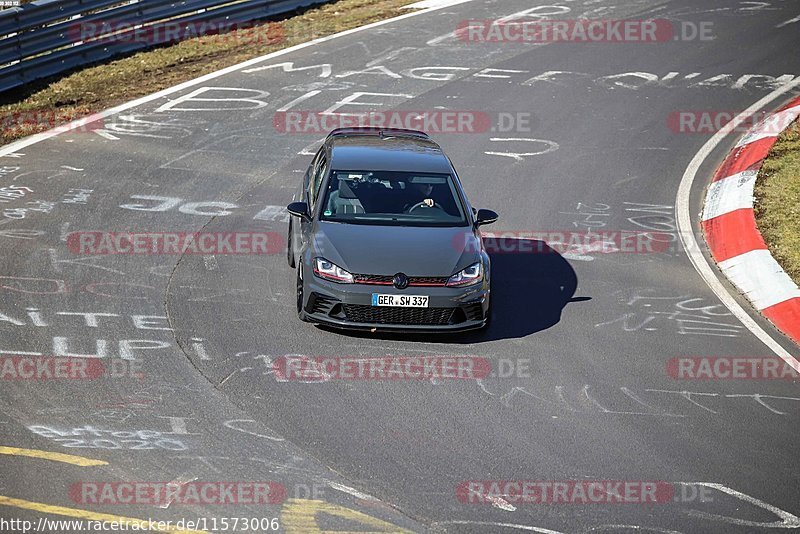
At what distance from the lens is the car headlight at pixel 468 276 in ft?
34.5

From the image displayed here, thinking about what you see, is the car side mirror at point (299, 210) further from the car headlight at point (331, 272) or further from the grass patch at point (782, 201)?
the grass patch at point (782, 201)

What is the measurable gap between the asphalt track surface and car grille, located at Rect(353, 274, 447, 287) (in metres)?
0.60

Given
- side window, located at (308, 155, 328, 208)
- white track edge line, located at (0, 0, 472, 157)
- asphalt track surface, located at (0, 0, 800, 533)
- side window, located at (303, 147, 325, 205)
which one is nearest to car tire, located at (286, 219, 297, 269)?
asphalt track surface, located at (0, 0, 800, 533)

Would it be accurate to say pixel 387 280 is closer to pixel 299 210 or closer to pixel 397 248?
pixel 397 248

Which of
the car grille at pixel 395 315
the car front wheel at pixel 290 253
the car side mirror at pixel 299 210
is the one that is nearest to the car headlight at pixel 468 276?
the car grille at pixel 395 315

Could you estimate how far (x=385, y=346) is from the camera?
34.0 ft

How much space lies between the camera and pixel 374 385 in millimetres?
9469

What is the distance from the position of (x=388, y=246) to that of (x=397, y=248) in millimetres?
98

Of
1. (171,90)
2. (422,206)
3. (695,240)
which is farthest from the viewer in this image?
(171,90)

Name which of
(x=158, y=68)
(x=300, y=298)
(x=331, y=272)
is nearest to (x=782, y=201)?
(x=331, y=272)

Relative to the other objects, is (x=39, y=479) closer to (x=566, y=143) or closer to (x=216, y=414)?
(x=216, y=414)

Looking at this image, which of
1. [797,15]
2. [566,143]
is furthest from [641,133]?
[797,15]

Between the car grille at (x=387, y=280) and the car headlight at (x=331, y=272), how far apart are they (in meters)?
0.09

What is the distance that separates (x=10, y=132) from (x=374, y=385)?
10197mm
